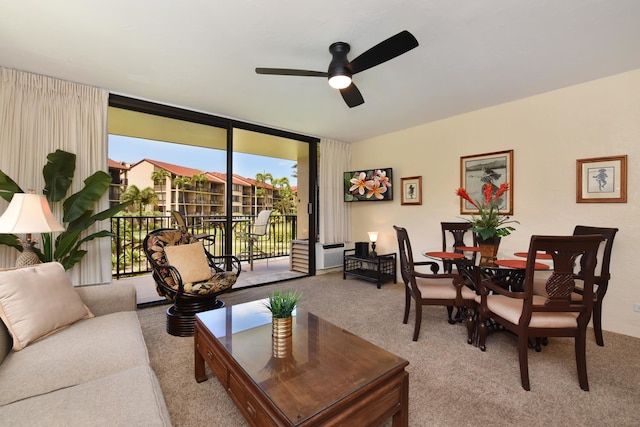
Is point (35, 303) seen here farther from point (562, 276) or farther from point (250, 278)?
point (250, 278)

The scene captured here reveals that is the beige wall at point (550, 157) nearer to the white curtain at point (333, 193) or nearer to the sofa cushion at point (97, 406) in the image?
the white curtain at point (333, 193)

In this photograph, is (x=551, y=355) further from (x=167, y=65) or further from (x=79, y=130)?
(x=79, y=130)

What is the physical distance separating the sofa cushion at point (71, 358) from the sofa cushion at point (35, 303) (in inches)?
2.3

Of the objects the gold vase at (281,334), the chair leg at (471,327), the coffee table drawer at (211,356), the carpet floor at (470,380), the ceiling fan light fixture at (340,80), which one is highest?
the ceiling fan light fixture at (340,80)

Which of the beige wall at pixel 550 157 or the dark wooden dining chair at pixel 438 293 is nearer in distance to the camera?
the dark wooden dining chair at pixel 438 293

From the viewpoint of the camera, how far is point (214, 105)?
11.7 feet

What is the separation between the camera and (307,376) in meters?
1.25

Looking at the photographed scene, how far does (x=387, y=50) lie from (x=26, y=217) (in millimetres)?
2942

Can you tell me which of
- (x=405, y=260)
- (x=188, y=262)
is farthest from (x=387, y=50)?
(x=188, y=262)

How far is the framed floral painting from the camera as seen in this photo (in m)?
3.46

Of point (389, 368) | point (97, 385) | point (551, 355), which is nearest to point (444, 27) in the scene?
point (389, 368)

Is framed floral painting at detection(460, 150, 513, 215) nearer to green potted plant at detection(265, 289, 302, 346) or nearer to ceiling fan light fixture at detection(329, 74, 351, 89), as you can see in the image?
ceiling fan light fixture at detection(329, 74, 351, 89)

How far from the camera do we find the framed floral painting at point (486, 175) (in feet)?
11.4

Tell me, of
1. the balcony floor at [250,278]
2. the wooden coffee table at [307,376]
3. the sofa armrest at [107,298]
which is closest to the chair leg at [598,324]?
the wooden coffee table at [307,376]
